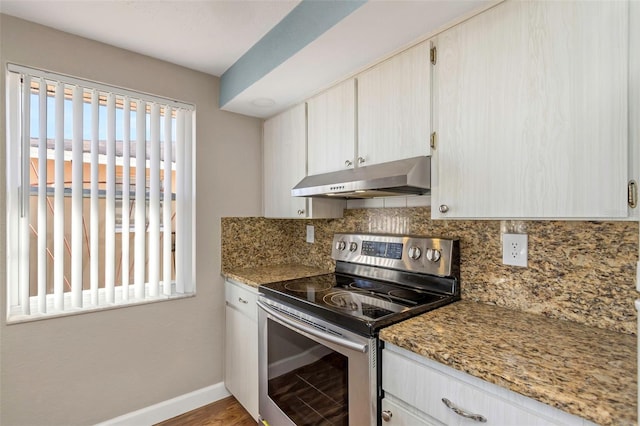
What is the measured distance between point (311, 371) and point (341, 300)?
36 cm

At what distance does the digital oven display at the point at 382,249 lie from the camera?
1702mm

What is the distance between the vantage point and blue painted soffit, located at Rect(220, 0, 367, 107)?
4.09 ft

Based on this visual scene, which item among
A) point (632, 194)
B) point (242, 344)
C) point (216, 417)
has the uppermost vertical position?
point (632, 194)

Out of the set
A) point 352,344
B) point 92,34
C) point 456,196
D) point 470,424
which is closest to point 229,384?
point 352,344

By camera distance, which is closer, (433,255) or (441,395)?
(441,395)

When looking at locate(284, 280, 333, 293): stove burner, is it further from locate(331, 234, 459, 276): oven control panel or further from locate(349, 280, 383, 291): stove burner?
locate(331, 234, 459, 276): oven control panel

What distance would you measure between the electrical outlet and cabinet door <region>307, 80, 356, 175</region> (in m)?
0.81

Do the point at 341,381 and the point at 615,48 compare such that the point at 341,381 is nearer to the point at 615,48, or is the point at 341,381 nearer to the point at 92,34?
the point at 615,48

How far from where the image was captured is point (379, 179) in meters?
1.34

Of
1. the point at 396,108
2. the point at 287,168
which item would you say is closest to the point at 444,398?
the point at 396,108

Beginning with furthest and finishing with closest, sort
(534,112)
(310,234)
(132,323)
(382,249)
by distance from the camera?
1. (310,234)
2. (132,323)
3. (382,249)
4. (534,112)

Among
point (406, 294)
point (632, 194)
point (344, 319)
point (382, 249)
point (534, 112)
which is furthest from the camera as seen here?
point (382, 249)

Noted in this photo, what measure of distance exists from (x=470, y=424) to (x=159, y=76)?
2363 millimetres

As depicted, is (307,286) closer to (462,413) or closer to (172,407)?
(462,413)
